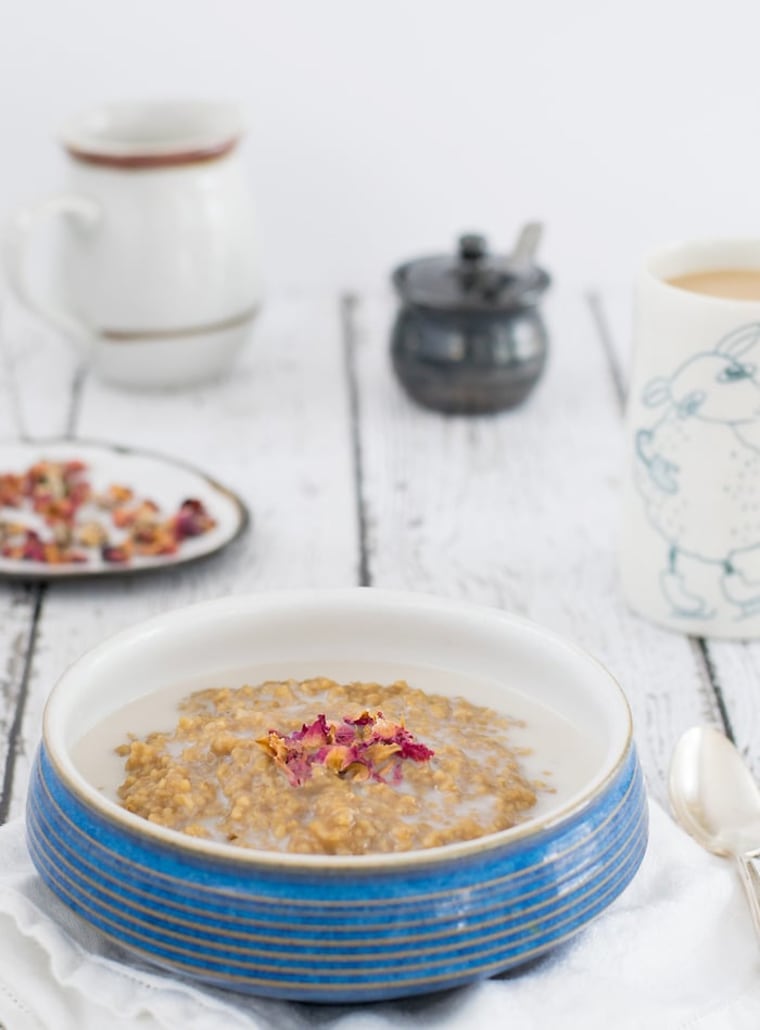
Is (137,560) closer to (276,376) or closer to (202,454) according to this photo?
(202,454)

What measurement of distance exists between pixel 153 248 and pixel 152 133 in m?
0.16

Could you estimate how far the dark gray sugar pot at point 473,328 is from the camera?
1.50m

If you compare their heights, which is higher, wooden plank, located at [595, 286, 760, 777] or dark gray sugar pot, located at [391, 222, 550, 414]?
dark gray sugar pot, located at [391, 222, 550, 414]

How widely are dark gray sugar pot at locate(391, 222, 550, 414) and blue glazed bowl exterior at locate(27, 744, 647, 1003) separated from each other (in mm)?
810

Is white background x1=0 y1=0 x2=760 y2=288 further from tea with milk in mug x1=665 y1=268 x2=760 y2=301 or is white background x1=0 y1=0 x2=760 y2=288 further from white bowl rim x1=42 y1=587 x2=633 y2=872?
white bowl rim x1=42 y1=587 x2=633 y2=872

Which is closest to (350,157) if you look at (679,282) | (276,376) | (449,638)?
(276,376)

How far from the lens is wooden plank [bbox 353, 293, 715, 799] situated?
44.4 inches

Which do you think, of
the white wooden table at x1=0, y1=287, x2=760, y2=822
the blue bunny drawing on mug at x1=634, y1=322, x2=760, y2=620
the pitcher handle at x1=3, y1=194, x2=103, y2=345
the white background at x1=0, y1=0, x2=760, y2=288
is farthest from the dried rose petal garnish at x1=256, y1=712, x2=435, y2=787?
the white background at x1=0, y1=0, x2=760, y2=288

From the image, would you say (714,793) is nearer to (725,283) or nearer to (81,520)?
(725,283)

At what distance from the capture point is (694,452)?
1.11 m

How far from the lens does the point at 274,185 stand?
1.90 meters

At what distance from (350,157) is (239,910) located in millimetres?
1325

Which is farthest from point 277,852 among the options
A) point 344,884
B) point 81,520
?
point 81,520

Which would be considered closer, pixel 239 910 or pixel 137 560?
pixel 239 910
